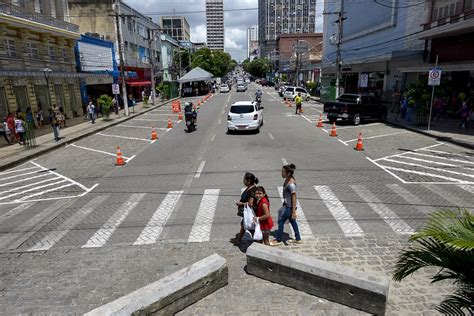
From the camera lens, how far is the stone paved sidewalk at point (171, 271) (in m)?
4.88

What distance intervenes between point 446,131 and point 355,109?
520cm

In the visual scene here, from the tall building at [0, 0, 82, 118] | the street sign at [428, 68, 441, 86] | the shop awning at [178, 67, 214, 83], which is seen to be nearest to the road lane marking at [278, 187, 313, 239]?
the street sign at [428, 68, 441, 86]

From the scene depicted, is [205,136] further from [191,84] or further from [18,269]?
[191,84]

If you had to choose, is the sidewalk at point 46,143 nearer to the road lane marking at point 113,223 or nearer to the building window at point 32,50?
the building window at point 32,50

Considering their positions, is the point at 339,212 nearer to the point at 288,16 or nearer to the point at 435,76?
the point at 435,76

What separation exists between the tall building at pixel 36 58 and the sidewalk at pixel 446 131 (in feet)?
69.2

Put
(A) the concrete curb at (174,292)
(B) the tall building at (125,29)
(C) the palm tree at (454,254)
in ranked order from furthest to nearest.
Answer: (B) the tall building at (125,29)
(A) the concrete curb at (174,292)
(C) the palm tree at (454,254)

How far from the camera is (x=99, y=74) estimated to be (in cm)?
3334

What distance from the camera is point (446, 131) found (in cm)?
1862

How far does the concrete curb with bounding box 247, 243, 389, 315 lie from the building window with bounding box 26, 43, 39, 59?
24484mm

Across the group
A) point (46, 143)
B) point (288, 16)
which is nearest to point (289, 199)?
point (46, 143)

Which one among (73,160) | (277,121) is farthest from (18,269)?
(277,121)

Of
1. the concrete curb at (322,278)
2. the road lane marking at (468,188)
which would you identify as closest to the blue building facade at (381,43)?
the road lane marking at (468,188)

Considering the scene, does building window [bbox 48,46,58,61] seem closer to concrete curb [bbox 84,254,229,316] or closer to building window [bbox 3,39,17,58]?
building window [bbox 3,39,17,58]
